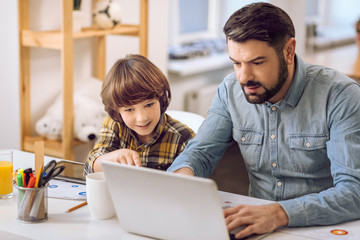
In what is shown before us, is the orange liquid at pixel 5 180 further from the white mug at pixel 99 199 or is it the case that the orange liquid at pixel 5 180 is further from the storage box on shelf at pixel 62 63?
the storage box on shelf at pixel 62 63

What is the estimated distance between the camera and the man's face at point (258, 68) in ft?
4.89

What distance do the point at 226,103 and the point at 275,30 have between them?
33 centimetres

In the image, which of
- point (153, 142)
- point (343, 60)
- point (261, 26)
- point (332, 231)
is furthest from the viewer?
point (343, 60)

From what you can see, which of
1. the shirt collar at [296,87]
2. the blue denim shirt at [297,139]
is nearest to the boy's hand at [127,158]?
the blue denim shirt at [297,139]

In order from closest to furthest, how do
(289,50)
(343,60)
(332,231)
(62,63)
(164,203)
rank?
(164,203)
(332,231)
(289,50)
(62,63)
(343,60)

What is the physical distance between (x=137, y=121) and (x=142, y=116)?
0.02m

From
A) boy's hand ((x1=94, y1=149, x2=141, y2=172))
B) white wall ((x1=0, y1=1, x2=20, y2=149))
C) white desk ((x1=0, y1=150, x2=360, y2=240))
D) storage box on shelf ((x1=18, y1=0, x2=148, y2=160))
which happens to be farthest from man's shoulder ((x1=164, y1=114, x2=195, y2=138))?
white wall ((x1=0, y1=1, x2=20, y2=149))

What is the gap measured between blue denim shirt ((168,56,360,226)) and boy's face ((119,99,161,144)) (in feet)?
0.47

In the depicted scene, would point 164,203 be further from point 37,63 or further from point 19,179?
point 37,63

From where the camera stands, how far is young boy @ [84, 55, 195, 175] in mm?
1710

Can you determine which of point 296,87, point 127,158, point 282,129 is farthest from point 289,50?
point 127,158

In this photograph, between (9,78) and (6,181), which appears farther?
(9,78)

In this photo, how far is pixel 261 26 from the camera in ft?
4.86

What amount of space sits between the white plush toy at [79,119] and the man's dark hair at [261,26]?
134cm
